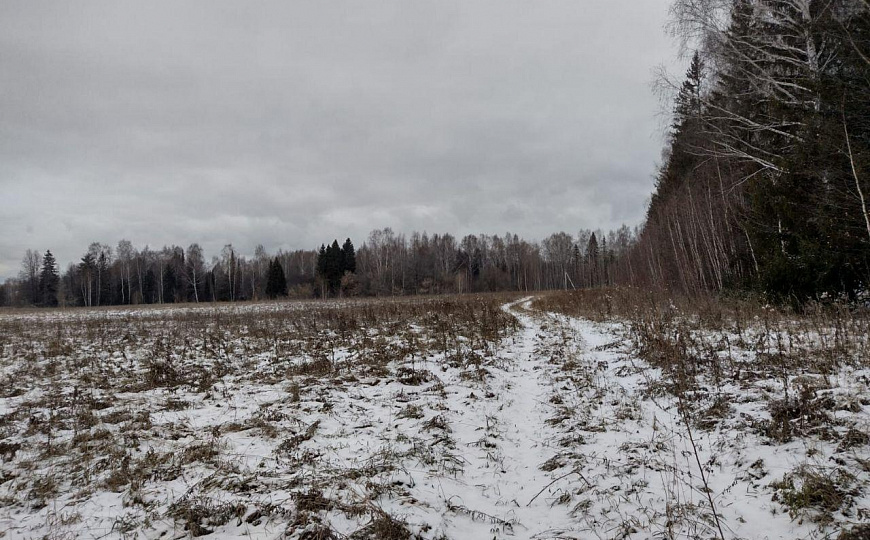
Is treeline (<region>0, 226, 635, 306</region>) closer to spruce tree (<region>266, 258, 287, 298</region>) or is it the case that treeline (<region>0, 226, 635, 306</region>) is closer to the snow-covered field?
spruce tree (<region>266, 258, 287, 298</region>)

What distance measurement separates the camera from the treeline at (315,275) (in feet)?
195

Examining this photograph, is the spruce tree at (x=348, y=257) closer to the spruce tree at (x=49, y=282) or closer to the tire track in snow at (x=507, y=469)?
the spruce tree at (x=49, y=282)

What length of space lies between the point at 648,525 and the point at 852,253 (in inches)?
376

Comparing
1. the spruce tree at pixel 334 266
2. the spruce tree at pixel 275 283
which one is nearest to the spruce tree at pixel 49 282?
the spruce tree at pixel 275 283

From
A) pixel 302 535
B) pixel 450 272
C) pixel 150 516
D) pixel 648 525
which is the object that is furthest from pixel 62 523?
pixel 450 272

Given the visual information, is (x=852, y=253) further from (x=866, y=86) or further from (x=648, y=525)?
(x=648, y=525)

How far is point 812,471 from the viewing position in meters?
3.05

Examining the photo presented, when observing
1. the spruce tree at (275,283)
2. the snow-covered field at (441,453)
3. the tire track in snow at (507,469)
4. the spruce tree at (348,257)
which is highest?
the spruce tree at (348,257)

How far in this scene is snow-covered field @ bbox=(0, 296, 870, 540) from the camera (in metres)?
2.92

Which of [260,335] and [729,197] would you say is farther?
[729,197]

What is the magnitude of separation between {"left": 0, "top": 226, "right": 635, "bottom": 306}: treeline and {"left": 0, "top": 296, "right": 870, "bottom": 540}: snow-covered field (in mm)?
46442

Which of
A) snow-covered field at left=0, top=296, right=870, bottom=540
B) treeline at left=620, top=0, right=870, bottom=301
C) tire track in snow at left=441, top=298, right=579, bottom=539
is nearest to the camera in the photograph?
snow-covered field at left=0, top=296, right=870, bottom=540

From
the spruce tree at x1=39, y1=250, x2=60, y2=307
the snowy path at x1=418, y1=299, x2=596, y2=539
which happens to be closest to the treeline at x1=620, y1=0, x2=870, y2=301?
the snowy path at x1=418, y1=299, x2=596, y2=539

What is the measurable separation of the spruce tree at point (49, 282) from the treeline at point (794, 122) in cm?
8779
